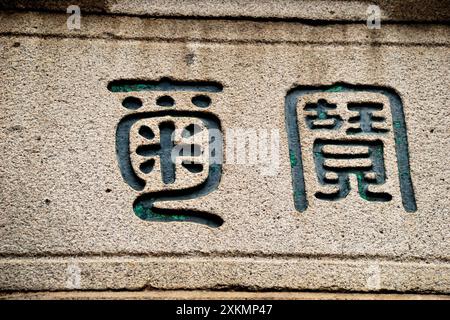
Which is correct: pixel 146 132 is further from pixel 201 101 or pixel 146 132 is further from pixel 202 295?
pixel 202 295

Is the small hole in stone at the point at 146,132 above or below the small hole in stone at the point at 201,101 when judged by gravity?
below

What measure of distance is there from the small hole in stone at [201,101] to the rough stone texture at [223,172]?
53 millimetres

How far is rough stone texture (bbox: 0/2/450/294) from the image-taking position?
2383 mm

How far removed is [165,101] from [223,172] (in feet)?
1.54

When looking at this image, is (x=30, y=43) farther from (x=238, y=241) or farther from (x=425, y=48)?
(x=425, y=48)

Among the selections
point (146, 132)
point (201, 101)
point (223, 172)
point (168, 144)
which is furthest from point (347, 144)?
point (146, 132)

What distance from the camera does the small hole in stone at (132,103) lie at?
263 centimetres

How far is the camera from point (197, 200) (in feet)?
8.14

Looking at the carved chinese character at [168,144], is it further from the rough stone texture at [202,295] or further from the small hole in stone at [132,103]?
the rough stone texture at [202,295]

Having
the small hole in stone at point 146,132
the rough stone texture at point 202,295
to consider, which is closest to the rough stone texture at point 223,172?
the rough stone texture at point 202,295

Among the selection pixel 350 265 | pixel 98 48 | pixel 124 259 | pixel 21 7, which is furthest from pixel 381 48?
pixel 21 7

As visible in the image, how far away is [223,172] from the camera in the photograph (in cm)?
255

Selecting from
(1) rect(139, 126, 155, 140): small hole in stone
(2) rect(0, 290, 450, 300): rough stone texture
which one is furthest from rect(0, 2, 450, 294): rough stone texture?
(1) rect(139, 126, 155, 140): small hole in stone

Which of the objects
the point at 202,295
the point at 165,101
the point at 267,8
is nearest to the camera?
the point at 202,295
